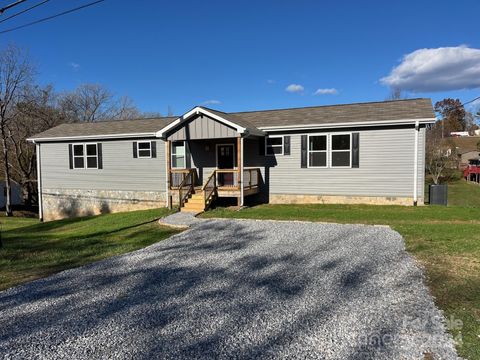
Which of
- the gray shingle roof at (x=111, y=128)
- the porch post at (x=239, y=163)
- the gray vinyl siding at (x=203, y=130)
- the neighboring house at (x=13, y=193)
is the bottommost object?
the neighboring house at (x=13, y=193)

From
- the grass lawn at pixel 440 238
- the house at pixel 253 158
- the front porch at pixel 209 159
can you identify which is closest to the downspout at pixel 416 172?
the house at pixel 253 158

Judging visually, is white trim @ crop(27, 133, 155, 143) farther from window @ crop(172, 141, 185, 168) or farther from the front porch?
the front porch

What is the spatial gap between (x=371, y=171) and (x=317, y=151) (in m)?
2.10

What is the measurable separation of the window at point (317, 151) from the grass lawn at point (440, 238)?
5.66 feet

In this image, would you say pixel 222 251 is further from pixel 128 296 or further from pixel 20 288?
pixel 20 288

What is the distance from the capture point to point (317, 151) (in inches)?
524

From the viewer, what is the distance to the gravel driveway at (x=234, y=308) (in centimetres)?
317

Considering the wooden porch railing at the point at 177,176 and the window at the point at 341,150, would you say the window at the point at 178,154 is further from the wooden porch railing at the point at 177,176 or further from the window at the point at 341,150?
the window at the point at 341,150

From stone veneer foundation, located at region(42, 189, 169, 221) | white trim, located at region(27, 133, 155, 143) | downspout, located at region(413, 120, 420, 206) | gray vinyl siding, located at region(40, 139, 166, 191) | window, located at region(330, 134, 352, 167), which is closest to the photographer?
downspout, located at region(413, 120, 420, 206)

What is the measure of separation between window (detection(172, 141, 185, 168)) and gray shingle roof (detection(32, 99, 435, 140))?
148 centimetres

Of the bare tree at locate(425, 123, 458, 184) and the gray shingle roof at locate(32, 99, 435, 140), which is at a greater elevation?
the gray shingle roof at locate(32, 99, 435, 140)

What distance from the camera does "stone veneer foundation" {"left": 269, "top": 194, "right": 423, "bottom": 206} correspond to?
12.4 metres

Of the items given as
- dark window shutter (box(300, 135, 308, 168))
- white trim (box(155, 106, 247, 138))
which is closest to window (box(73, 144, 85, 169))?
white trim (box(155, 106, 247, 138))

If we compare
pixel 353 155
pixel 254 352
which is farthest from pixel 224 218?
pixel 254 352
